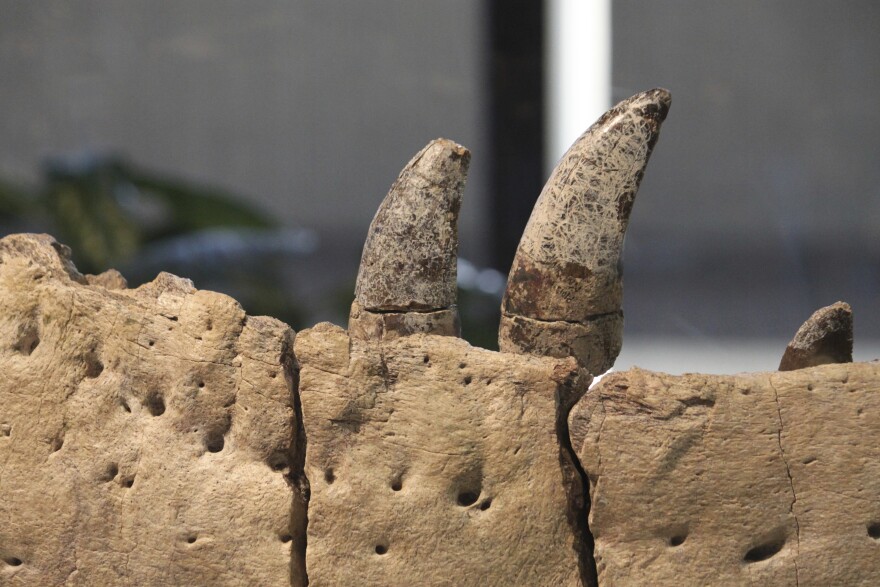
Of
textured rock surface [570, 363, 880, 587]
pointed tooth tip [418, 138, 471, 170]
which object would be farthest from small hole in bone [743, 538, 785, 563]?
pointed tooth tip [418, 138, 471, 170]

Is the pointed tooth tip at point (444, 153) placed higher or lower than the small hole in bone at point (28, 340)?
higher

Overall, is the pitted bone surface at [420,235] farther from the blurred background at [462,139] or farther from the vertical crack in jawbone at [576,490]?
the blurred background at [462,139]

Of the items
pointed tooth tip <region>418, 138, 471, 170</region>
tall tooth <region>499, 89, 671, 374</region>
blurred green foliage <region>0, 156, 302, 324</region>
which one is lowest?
tall tooth <region>499, 89, 671, 374</region>

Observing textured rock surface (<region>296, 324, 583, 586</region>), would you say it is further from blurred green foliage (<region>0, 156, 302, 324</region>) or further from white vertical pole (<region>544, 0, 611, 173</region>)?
blurred green foliage (<region>0, 156, 302, 324</region>)

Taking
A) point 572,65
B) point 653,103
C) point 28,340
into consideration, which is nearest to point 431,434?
point 653,103

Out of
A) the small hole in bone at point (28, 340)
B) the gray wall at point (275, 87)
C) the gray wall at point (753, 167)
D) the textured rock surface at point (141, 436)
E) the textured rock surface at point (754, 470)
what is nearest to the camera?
the textured rock surface at point (754, 470)

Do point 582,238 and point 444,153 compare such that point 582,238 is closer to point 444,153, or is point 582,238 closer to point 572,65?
point 444,153

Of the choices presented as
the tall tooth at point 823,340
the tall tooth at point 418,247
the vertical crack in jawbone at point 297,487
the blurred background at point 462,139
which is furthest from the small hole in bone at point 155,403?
the blurred background at point 462,139
